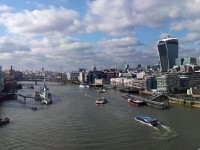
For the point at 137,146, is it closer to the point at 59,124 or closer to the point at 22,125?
the point at 59,124

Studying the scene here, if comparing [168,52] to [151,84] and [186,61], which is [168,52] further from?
[151,84]

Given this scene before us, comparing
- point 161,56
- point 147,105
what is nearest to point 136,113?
point 147,105

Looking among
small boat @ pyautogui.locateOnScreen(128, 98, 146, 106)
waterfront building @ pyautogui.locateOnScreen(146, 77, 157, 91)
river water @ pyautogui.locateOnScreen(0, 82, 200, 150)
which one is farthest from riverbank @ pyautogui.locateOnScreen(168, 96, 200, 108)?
waterfront building @ pyautogui.locateOnScreen(146, 77, 157, 91)

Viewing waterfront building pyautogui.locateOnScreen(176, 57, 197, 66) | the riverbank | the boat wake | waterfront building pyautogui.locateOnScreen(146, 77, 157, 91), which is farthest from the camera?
waterfront building pyautogui.locateOnScreen(176, 57, 197, 66)

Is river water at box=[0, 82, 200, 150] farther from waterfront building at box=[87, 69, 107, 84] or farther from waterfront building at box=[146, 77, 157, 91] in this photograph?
waterfront building at box=[87, 69, 107, 84]

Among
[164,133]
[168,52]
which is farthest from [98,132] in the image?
[168,52]

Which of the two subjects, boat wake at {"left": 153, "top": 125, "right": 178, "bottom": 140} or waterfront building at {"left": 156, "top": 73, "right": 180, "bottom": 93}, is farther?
waterfront building at {"left": 156, "top": 73, "right": 180, "bottom": 93}
